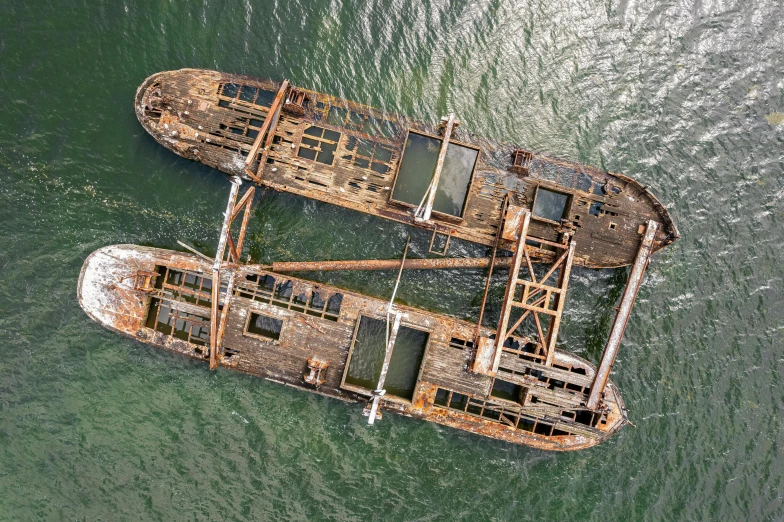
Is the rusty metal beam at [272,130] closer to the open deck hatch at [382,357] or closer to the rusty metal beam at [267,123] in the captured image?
the rusty metal beam at [267,123]

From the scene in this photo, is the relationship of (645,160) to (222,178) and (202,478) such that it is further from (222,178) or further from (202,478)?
(202,478)

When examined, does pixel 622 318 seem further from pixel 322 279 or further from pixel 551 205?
pixel 322 279

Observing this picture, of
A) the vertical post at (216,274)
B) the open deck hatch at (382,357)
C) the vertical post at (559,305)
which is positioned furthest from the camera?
the open deck hatch at (382,357)

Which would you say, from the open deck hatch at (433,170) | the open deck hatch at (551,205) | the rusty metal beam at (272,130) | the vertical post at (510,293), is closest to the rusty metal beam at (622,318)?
the open deck hatch at (551,205)

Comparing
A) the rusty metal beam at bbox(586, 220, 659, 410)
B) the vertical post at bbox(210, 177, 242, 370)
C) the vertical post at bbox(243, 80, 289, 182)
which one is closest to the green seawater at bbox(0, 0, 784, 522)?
the vertical post at bbox(243, 80, 289, 182)

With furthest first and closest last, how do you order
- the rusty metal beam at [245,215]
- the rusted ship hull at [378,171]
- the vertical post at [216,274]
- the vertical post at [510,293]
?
the rusted ship hull at [378,171], the rusty metal beam at [245,215], the vertical post at [510,293], the vertical post at [216,274]

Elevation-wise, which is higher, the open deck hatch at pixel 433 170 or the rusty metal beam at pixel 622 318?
the open deck hatch at pixel 433 170
